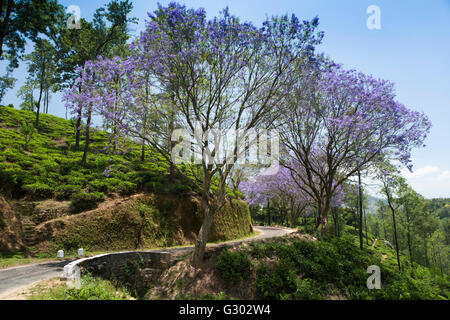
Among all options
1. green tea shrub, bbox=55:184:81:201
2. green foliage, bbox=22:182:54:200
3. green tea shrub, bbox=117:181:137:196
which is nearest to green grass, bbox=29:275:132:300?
green tea shrub, bbox=55:184:81:201

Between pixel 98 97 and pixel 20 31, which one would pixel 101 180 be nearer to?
pixel 98 97

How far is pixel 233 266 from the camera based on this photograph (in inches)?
365

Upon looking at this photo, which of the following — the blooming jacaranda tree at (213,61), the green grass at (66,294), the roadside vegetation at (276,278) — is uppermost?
the blooming jacaranda tree at (213,61)

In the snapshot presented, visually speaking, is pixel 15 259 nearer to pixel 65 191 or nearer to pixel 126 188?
pixel 65 191

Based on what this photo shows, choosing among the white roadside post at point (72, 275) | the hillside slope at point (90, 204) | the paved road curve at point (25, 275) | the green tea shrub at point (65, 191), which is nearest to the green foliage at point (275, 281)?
the hillside slope at point (90, 204)

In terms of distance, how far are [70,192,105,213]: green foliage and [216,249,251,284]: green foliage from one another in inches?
391

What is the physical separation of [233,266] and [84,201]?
11.0m

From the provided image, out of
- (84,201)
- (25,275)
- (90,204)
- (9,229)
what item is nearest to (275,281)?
(25,275)

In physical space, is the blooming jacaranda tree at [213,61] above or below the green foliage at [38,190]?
above

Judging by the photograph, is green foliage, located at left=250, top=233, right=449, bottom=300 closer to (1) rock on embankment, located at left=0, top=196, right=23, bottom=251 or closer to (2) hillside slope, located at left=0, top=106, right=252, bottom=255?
(2) hillside slope, located at left=0, top=106, right=252, bottom=255

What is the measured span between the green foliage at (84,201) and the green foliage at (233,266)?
32.6 feet

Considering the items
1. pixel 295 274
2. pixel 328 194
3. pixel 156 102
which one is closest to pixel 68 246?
pixel 156 102

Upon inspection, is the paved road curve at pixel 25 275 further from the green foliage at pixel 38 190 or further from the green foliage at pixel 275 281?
the green foliage at pixel 275 281

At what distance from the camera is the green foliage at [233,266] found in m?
8.98
